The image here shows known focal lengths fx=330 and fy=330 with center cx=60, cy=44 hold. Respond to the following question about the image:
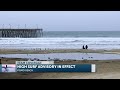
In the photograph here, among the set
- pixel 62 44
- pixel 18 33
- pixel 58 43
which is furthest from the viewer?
pixel 18 33

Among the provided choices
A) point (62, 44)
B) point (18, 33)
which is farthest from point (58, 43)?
point (18, 33)

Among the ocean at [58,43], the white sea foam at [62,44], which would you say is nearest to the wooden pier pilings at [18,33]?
the ocean at [58,43]

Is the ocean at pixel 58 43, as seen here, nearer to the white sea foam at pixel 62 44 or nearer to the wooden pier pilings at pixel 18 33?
the white sea foam at pixel 62 44

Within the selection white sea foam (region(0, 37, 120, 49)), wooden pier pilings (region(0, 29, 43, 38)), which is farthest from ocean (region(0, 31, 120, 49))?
wooden pier pilings (region(0, 29, 43, 38))

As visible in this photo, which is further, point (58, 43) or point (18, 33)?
point (18, 33)

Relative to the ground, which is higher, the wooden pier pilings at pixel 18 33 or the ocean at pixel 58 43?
the wooden pier pilings at pixel 18 33

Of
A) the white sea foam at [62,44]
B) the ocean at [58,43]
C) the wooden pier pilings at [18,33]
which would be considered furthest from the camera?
the wooden pier pilings at [18,33]

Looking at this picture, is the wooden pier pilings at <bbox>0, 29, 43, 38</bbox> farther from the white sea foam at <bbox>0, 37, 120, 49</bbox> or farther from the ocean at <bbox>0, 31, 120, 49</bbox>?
the white sea foam at <bbox>0, 37, 120, 49</bbox>

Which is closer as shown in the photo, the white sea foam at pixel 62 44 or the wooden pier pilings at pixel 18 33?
the white sea foam at pixel 62 44

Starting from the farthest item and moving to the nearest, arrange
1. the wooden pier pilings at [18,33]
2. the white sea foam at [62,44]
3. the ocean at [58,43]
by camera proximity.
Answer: the wooden pier pilings at [18,33], the ocean at [58,43], the white sea foam at [62,44]

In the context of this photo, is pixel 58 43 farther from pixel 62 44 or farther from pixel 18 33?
pixel 18 33
